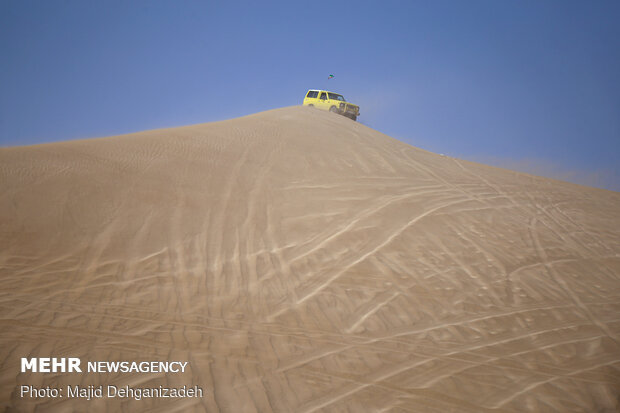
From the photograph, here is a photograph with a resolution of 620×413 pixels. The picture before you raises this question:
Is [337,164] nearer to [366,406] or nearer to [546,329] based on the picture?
[546,329]

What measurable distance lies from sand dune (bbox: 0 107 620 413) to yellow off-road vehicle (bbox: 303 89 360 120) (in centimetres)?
1114

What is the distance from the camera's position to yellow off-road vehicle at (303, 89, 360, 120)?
1942 cm

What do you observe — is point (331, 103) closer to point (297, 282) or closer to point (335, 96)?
point (335, 96)

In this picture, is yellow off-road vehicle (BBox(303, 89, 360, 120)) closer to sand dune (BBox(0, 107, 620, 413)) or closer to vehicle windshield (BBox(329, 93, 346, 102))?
vehicle windshield (BBox(329, 93, 346, 102))

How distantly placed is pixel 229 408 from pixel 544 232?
7.12m

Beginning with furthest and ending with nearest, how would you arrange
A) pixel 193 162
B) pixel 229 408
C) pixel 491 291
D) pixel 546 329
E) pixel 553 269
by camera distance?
pixel 193 162
pixel 553 269
pixel 491 291
pixel 546 329
pixel 229 408

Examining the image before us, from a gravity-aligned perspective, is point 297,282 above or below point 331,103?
below

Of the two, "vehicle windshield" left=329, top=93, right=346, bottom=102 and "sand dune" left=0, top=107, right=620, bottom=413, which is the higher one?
"vehicle windshield" left=329, top=93, right=346, bottom=102

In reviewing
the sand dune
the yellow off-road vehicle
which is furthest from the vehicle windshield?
the sand dune

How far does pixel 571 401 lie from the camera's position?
3.13 meters

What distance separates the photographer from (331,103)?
19500 millimetres

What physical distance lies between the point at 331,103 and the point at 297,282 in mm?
16266

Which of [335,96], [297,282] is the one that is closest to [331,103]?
[335,96]

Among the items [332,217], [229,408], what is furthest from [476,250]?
[229,408]
